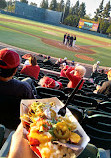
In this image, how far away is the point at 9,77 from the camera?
7.32 ft

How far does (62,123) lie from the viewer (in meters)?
1.35

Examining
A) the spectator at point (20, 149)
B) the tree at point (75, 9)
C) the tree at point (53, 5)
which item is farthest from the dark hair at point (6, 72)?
the tree at point (53, 5)

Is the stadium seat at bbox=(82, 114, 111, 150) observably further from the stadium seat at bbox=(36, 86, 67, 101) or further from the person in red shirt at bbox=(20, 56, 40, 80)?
the person in red shirt at bbox=(20, 56, 40, 80)

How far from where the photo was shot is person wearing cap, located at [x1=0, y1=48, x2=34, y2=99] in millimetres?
2098

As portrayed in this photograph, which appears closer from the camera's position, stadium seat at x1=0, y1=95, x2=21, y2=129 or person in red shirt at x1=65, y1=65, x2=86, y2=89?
stadium seat at x1=0, y1=95, x2=21, y2=129

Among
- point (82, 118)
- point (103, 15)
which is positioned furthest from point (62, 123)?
point (103, 15)

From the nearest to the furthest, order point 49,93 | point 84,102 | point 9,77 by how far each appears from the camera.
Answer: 1. point 9,77
2. point 49,93
3. point 84,102

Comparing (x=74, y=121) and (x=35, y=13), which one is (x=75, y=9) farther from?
(x=74, y=121)

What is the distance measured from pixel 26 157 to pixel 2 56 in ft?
4.34

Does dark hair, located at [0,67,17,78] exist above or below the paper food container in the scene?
above

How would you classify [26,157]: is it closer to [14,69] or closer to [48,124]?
[48,124]

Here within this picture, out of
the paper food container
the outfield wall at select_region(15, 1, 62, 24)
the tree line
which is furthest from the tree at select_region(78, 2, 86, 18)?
the paper food container

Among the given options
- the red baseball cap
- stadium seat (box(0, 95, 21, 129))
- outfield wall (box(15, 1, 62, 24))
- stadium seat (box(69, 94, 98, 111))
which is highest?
outfield wall (box(15, 1, 62, 24))

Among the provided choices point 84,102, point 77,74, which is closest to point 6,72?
point 84,102
